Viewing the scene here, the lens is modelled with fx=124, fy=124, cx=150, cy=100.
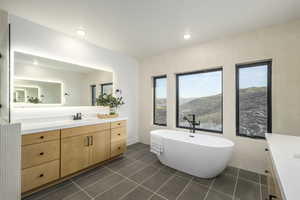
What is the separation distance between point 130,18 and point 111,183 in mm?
2546

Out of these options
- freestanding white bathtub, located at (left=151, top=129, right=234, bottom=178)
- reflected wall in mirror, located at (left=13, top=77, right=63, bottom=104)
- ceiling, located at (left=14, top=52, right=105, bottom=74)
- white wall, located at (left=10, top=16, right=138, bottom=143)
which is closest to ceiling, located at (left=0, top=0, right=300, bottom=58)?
white wall, located at (left=10, top=16, right=138, bottom=143)

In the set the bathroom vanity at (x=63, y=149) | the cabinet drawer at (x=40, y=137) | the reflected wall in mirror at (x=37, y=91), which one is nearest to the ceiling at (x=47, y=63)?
the reflected wall in mirror at (x=37, y=91)

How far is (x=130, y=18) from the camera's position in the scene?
1897mm

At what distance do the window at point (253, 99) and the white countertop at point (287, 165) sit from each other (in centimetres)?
84

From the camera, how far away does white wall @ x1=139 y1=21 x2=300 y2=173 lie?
1902 millimetres

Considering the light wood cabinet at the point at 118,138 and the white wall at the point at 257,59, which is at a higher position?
the white wall at the point at 257,59

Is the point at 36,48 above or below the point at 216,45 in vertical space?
below

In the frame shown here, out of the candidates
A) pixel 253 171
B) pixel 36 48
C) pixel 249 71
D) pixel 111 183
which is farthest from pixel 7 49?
pixel 253 171

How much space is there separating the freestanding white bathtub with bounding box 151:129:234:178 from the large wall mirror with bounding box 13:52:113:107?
1.95 m

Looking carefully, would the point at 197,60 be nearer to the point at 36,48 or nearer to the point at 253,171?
the point at 253,171

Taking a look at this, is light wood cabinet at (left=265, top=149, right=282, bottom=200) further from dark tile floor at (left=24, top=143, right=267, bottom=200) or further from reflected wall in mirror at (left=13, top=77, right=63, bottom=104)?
reflected wall in mirror at (left=13, top=77, right=63, bottom=104)

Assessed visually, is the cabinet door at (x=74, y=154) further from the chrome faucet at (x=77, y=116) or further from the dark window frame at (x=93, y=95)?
the dark window frame at (x=93, y=95)

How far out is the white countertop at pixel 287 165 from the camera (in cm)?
64

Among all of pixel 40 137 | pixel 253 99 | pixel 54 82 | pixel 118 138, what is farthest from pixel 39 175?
pixel 253 99
